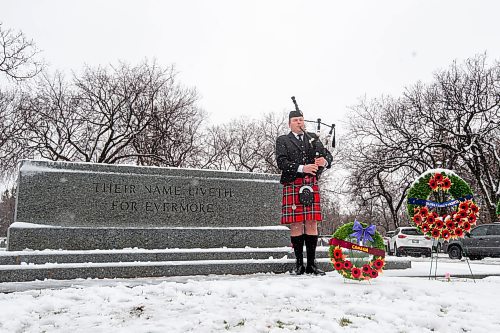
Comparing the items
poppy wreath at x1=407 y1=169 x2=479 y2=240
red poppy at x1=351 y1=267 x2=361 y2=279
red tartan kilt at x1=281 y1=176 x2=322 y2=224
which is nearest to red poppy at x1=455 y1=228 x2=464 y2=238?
poppy wreath at x1=407 y1=169 x2=479 y2=240

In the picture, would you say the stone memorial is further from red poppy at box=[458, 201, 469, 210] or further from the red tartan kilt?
red poppy at box=[458, 201, 469, 210]

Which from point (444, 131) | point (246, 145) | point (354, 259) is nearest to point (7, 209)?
point (246, 145)

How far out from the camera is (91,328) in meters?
3.12

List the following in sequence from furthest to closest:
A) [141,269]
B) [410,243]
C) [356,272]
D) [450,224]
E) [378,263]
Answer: [410,243] → [141,269] → [450,224] → [378,263] → [356,272]

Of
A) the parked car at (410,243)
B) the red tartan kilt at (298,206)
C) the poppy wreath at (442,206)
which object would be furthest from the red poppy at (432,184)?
the parked car at (410,243)

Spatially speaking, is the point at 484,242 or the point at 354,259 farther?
the point at 484,242

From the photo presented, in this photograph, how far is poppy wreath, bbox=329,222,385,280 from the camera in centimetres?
518

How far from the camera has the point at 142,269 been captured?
20.3 feet

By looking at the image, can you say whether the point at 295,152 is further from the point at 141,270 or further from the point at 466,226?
the point at 141,270

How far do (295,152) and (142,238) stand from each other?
3.08 meters

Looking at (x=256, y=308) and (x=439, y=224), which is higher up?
(x=439, y=224)

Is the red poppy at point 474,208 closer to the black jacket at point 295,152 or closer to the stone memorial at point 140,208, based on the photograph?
the black jacket at point 295,152

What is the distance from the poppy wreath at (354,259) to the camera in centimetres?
518

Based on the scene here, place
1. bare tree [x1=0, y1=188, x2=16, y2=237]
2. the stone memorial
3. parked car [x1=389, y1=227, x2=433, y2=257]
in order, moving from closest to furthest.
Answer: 1. the stone memorial
2. parked car [x1=389, y1=227, x2=433, y2=257]
3. bare tree [x1=0, y1=188, x2=16, y2=237]
